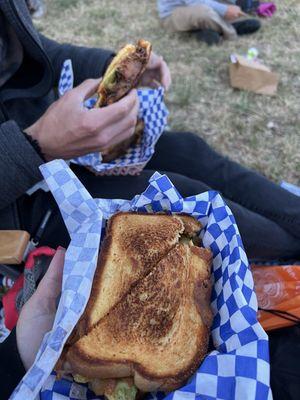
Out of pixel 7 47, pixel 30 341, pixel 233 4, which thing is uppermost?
pixel 7 47

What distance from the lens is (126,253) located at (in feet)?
3.94

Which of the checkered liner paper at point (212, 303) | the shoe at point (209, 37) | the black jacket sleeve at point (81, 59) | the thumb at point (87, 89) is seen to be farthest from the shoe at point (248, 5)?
the checkered liner paper at point (212, 303)

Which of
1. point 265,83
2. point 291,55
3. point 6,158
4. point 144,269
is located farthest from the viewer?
point 291,55

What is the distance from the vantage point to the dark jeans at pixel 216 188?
170 centimetres

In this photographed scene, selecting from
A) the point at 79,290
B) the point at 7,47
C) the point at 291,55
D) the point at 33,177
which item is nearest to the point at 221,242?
the point at 79,290

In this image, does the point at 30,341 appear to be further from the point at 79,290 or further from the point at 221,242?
the point at 221,242

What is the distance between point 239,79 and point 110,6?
177 cm

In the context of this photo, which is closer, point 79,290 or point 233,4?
point 79,290

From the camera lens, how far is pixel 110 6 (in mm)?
4305

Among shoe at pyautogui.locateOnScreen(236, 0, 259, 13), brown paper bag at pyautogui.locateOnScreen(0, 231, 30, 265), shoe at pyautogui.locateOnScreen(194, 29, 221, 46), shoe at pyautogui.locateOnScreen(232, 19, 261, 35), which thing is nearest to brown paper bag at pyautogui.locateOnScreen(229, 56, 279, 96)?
shoe at pyautogui.locateOnScreen(194, 29, 221, 46)

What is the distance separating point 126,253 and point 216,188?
89 cm

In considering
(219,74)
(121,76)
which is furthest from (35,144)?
(219,74)

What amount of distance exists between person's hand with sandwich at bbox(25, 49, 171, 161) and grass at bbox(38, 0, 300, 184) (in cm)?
137

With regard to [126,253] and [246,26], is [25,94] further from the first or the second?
[246,26]
